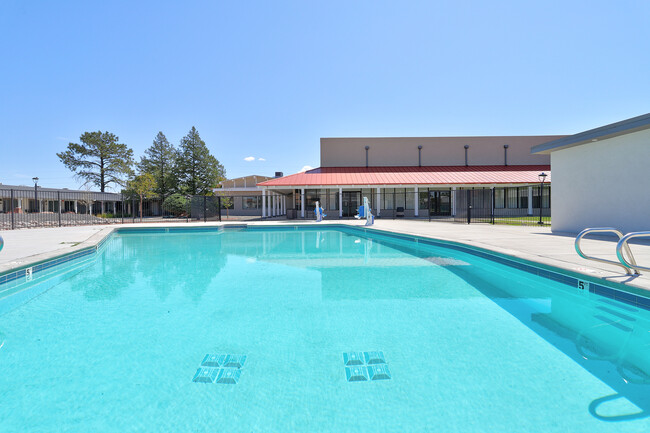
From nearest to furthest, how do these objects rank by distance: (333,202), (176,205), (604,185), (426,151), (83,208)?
(604,185)
(333,202)
(426,151)
(176,205)
(83,208)

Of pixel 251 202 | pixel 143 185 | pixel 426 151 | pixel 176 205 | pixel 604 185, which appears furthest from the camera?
pixel 251 202

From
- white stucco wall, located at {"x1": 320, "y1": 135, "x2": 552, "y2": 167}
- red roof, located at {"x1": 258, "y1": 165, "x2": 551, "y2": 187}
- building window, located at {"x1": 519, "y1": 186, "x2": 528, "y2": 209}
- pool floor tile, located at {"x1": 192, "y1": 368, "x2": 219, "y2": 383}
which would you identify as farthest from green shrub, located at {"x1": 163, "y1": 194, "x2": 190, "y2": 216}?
pool floor tile, located at {"x1": 192, "y1": 368, "x2": 219, "y2": 383}

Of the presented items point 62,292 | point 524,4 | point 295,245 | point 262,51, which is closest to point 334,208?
point 262,51

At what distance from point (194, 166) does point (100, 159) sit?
37.3ft

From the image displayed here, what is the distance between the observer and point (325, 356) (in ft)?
8.20

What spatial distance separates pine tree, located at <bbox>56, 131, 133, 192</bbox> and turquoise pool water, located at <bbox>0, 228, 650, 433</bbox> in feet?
129

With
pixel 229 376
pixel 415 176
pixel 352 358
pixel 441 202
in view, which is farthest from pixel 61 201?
pixel 352 358

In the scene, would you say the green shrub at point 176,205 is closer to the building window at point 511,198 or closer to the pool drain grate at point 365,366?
the building window at point 511,198

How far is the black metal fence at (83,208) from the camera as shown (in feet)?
55.4

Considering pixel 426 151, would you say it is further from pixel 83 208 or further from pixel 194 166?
pixel 83 208

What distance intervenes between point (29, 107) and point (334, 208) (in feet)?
82.0

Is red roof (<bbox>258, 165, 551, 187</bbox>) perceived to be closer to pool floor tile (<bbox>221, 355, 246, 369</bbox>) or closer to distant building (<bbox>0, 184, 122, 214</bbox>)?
pool floor tile (<bbox>221, 355, 246, 369</bbox>)

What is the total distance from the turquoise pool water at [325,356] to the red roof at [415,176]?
1480 cm

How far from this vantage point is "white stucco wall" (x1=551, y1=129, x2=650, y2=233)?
7.72 meters
